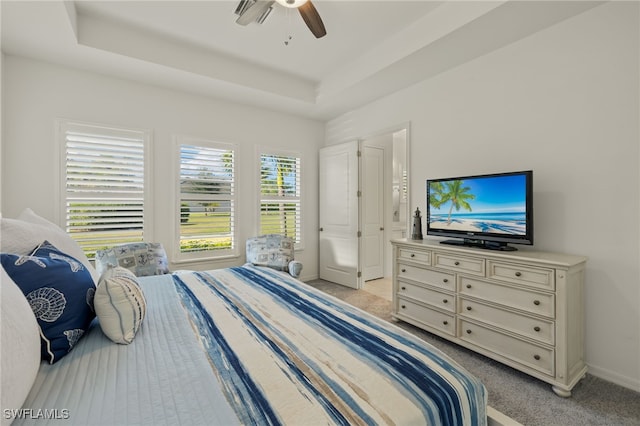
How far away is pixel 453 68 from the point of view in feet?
9.95

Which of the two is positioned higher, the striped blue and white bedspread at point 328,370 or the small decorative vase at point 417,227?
the small decorative vase at point 417,227

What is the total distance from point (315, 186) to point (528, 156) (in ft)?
9.85

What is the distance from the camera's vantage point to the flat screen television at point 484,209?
88.7 inches

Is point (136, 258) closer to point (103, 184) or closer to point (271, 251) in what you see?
point (103, 184)

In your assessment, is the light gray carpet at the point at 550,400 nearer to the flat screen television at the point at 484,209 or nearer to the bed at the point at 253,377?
the flat screen television at the point at 484,209

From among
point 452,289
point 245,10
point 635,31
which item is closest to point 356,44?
point 245,10

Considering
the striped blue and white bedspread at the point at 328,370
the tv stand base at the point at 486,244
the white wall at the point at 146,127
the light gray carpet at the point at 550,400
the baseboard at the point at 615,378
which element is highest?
the white wall at the point at 146,127

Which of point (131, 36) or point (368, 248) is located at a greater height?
point (131, 36)

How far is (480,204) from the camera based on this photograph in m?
2.53

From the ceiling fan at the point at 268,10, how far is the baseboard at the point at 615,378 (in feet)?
10.9

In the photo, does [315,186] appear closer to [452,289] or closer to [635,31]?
[452,289]

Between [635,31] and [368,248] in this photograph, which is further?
[368,248]

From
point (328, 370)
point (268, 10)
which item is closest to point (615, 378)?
point (328, 370)

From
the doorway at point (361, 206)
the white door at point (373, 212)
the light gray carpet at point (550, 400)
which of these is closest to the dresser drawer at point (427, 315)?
the light gray carpet at point (550, 400)
